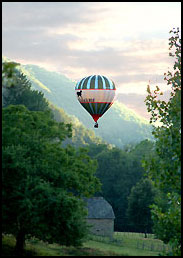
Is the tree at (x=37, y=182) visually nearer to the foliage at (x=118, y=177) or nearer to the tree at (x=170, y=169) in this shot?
the tree at (x=170, y=169)

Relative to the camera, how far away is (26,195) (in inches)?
1168

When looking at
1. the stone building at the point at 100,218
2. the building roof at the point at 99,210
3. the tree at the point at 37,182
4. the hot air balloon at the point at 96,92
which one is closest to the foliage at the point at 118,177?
the building roof at the point at 99,210

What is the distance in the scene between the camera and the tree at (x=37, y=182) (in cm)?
2991

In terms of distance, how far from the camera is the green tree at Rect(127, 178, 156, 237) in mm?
72750

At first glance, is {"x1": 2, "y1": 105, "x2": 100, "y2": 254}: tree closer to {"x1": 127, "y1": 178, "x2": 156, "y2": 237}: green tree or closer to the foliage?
{"x1": 127, "y1": 178, "x2": 156, "y2": 237}: green tree

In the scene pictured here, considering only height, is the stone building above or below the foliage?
below

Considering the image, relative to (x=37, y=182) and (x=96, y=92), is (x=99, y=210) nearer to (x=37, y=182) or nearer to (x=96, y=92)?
(x=96, y=92)

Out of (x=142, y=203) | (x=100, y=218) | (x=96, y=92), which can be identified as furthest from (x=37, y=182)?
(x=142, y=203)

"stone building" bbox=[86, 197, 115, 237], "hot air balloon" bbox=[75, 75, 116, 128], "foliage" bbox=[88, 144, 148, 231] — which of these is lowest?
"stone building" bbox=[86, 197, 115, 237]

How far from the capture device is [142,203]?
72562mm

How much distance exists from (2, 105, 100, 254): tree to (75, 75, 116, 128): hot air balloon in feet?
57.7

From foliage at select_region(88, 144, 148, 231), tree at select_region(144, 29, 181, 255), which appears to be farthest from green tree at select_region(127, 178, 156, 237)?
tree at select_region(144, 29, 181, 255)

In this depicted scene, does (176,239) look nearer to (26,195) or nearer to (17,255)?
(26,195)

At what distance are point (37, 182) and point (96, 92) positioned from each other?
76.5 ft
